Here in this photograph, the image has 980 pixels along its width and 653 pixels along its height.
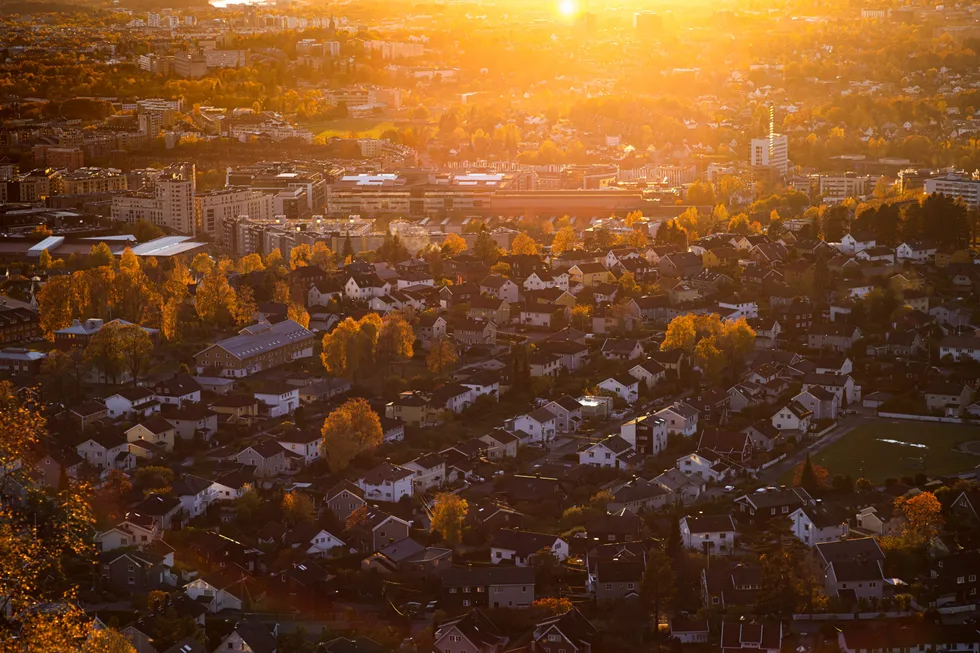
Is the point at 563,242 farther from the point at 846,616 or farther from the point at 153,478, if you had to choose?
the point at 846,616

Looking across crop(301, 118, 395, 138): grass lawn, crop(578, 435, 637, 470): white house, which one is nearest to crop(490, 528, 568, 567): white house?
crop(578, 435, 637, 470): white house

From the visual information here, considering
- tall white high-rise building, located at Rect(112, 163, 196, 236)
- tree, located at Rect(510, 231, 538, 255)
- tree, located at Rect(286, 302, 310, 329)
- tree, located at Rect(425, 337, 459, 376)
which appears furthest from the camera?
tall white high-rise building, located at Rect(112, 163, 196, 236)

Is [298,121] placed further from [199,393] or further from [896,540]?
[896,540]

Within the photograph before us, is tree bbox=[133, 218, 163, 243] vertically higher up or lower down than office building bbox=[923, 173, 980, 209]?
lower down

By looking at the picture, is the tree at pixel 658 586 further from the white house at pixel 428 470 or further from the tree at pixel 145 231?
the tree at pixel 145 231

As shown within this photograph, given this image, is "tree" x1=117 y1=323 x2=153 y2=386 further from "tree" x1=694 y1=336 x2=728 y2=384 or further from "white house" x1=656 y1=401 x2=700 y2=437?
"tree" x1=694 y1=336 x2=728 y2=384

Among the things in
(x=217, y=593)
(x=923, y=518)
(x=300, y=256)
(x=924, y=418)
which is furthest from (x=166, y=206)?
(x=923, y=518)
